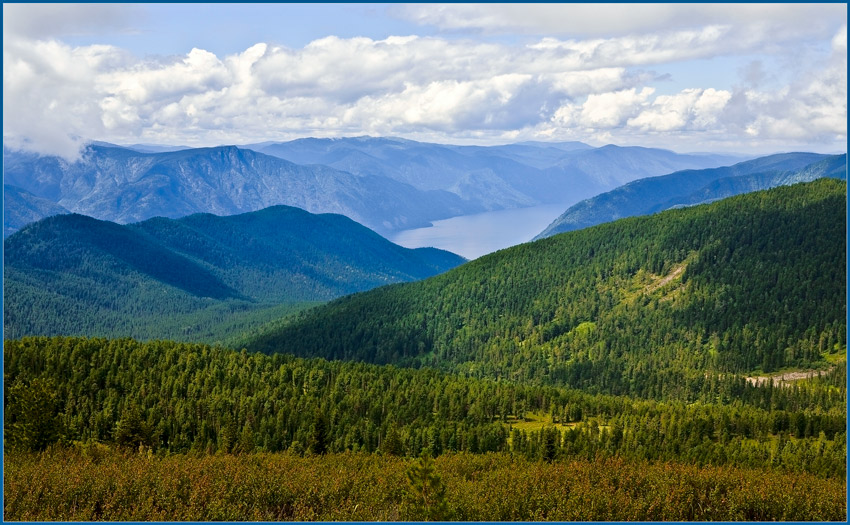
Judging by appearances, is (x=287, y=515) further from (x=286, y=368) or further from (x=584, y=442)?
(x=286, y=368)

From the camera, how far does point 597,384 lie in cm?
18788

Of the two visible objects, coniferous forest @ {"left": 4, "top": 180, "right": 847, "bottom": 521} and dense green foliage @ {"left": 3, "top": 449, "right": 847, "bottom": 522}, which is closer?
dense green foliage @ {"left": 3, "top": 449, "right": 847, "bottom": 522}

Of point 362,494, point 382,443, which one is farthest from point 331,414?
point 362,494

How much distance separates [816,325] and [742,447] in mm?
105138

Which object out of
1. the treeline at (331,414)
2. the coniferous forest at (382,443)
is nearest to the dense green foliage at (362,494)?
the coniferous forest at (382,443)

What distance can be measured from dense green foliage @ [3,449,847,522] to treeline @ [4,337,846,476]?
831 inches

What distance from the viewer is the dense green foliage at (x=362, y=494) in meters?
51.1

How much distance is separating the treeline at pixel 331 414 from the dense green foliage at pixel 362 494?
21.1m

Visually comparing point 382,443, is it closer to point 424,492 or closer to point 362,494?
point 362,494

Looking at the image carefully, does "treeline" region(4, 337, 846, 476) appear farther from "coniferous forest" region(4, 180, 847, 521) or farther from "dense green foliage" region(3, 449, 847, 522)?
"dense green foliage" region(3, 449, 847, 522)

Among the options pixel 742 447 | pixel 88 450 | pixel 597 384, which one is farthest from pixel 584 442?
pixel 597 384

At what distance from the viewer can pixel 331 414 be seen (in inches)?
4183

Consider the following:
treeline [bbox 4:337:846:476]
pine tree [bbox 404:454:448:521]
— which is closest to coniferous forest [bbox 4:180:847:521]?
pine tree [bbox 404:454:448:521]

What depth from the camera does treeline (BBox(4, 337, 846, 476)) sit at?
92.8 meters
